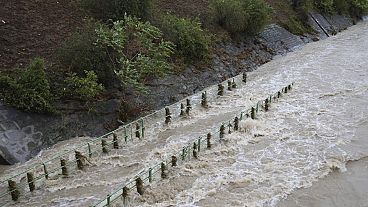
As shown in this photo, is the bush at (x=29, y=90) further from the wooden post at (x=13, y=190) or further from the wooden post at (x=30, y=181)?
the wooden post at (x=13, y=190)

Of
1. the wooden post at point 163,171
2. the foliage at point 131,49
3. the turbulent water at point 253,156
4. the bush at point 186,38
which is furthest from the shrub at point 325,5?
the wooden post at point 163,171

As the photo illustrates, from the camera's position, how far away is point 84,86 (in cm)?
1780

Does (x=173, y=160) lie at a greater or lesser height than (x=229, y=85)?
lesser

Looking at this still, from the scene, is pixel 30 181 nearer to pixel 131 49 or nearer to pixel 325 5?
pixel 131 49

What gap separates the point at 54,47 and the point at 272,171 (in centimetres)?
1300

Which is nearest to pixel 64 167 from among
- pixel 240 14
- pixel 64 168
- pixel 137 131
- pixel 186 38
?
pixel 64 168

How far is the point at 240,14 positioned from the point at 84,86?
591 inches

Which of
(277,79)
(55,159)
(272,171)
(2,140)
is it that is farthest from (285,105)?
(2,140)

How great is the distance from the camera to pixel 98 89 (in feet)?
60.3

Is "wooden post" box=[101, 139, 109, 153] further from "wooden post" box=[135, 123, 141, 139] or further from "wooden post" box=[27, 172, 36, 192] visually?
"wooden post" box=[27, 172, 36, 192]

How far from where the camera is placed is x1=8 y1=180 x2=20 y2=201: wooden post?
43.2 feet

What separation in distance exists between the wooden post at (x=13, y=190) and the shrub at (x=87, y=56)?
7065 millimetres

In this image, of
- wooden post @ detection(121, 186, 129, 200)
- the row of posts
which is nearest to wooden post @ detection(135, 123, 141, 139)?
the row of posts

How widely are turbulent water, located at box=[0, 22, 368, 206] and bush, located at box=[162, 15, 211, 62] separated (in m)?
3.66
